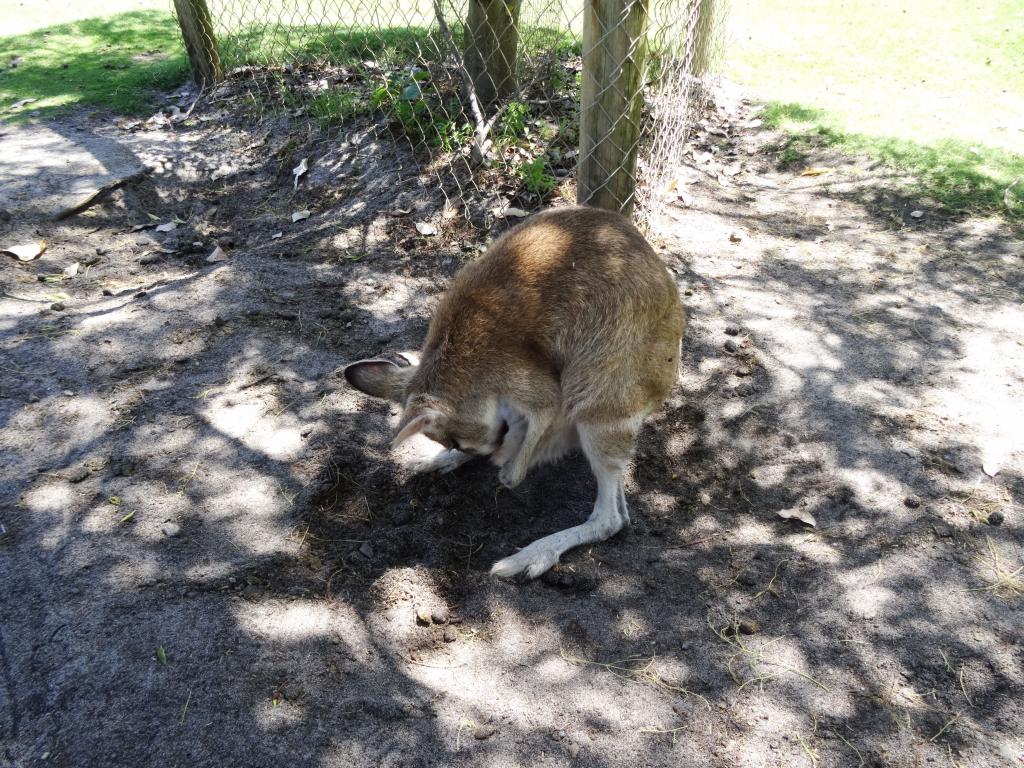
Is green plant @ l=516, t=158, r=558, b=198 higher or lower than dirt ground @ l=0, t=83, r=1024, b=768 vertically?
higher

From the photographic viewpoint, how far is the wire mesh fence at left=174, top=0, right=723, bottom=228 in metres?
4.21

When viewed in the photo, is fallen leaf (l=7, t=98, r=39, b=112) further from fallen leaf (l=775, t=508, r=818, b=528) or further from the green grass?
Result: fallen leaf (l=775, t=508, r=818, b=528)

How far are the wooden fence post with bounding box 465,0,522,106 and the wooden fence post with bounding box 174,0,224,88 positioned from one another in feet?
11.2

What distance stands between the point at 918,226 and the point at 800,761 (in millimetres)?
4439

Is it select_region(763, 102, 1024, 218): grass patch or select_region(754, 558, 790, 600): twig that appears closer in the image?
select_region(754, 558, 790, 600): twig

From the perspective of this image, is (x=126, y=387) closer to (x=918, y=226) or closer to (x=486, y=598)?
(x=486, y=598)

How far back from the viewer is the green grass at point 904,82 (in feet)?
19.7

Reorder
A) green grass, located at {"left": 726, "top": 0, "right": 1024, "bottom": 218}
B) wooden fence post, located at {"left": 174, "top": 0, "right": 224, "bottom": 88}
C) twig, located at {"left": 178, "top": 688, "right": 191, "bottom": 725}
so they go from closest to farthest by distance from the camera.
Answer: twig, located at {"left": 178, "top": 688, "right": 191, "bottom": 725}
green grass, located at {"left": 726, "top": 0, "right": 1024, "bottom": 218}
wooden fence post, located at {"left": 174, "top": 0, "right": 224, "bottom": 88}

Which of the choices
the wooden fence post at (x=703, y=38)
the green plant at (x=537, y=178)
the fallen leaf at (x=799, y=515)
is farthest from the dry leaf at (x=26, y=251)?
the wooden fence post at (x=703, y=38)

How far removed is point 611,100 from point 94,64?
6.99 m

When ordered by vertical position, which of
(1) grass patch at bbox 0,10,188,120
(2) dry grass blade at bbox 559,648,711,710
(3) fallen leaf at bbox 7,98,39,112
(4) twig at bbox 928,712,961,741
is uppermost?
(1) grass patch at bbox 0,10,188,120

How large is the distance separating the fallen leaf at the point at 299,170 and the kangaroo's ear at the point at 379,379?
133 inches

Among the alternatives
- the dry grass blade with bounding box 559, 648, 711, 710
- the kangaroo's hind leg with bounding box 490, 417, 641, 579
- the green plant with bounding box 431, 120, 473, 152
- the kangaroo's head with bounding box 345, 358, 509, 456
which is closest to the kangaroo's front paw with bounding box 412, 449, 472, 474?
the kangaroo's head with bounding box 345, 358, 509, 456

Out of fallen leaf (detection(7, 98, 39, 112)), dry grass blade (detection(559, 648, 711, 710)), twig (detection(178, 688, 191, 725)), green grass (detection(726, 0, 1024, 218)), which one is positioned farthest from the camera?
fallen leaf (detection(7, 98, 39, 112))
